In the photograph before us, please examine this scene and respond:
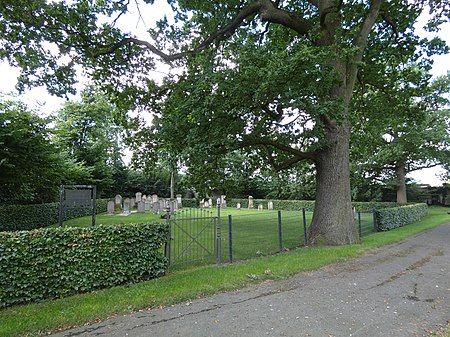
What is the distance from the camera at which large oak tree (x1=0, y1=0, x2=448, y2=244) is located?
→ 27.0ft

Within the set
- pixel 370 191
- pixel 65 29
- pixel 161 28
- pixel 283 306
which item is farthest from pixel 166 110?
pixel 370 191

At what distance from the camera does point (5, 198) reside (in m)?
14.5

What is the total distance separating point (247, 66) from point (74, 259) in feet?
20.9

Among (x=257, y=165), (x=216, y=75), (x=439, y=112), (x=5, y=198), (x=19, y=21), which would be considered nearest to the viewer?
(x=216, y=75)

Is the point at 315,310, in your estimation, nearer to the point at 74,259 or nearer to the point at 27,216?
the point at 74,259

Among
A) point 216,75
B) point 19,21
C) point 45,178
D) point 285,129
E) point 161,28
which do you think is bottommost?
point 45,178

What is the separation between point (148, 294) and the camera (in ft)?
16.5

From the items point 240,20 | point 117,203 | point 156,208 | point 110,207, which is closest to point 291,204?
point 156,208

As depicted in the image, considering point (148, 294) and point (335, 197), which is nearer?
point (148, 294)

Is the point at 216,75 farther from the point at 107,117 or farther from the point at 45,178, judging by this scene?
the point at 107,117

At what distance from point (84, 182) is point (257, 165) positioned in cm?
1518

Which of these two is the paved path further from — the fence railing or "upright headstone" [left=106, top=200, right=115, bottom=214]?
"upright headstone" [left=106, top=200, right=115, bottom=214]

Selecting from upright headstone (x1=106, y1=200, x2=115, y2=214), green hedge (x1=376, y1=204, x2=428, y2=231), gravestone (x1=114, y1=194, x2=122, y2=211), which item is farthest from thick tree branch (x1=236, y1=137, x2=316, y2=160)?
gravestone (x1=114, y1=194, x2=122, y2=211)

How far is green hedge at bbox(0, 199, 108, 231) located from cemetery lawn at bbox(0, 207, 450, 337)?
35.3 feet
